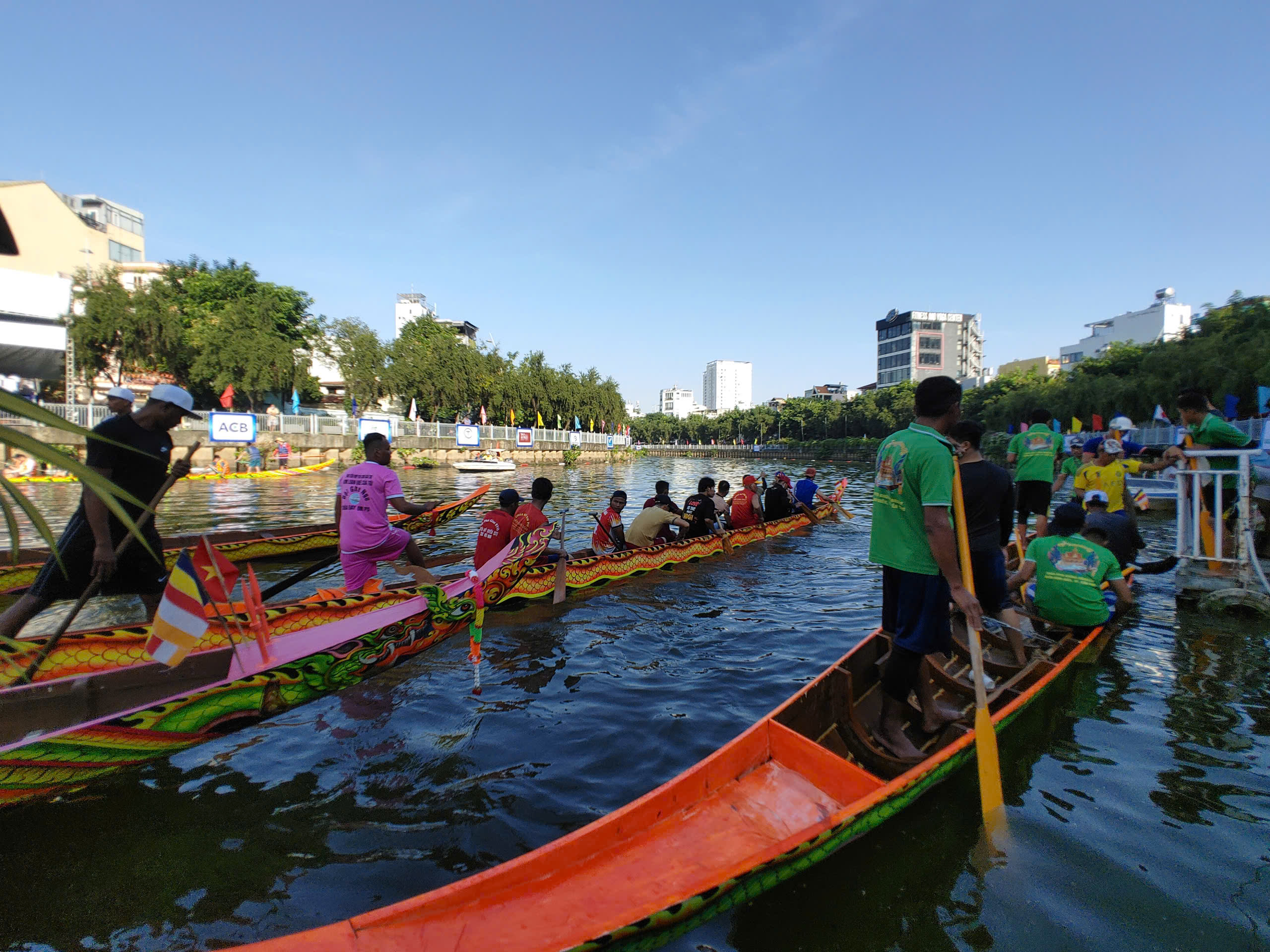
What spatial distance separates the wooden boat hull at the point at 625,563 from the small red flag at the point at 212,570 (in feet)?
11.5

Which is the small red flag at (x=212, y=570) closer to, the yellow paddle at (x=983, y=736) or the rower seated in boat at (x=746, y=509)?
the yellow paddle at (x=983, y=736)

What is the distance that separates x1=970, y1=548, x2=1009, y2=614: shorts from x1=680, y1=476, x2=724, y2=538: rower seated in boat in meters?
6.39

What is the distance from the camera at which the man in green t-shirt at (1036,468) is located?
9.16 metres

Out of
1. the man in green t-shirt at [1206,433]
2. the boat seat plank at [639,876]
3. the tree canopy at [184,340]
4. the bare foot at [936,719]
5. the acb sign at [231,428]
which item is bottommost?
the bare foot at [936,719]

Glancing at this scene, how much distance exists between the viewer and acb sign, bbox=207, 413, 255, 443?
30.9 meters

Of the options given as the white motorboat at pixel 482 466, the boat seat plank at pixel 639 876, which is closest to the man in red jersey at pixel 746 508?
the boat seat plank at pixel 639 876

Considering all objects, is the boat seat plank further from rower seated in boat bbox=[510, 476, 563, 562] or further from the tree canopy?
the tree canopy

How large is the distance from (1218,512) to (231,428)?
35085 mm

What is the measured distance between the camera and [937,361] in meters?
111

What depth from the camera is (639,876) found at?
2.98m

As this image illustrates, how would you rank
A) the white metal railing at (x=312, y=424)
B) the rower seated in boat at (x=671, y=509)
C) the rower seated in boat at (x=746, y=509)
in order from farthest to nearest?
the white metal railing at (x=312, y=424) < the rower seated in boat at (x=746, y=509) < the rower seated in boat at (x=671, y=509)

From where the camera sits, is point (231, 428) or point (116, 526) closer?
point (116, 526)

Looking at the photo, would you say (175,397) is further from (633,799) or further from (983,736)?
(983,736)

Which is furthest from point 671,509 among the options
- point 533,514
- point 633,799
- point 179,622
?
point 179,622
